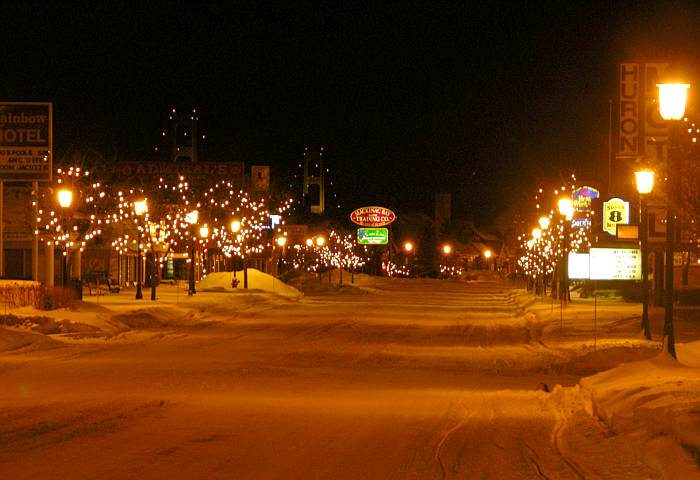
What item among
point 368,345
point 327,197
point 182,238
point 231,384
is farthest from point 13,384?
point 327,197

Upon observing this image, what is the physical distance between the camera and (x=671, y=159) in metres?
16.3

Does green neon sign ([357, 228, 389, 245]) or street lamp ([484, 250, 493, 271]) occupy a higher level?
green neon sign ([357, 228, 389, 245])

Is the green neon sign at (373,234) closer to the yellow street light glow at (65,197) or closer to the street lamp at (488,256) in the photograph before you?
the street lamp at (488,256)

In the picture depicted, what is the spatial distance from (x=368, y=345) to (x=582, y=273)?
985 inches

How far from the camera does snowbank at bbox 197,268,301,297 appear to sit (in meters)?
55.7

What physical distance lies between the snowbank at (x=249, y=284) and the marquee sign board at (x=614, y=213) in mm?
22718

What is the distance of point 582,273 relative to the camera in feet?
160

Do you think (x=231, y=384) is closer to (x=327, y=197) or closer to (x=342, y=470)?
(x=342, y=470)

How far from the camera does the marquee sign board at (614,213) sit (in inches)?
1582

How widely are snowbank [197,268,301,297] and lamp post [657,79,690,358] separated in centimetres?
3941

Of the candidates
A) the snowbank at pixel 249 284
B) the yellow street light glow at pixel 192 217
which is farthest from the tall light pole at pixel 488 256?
the yellow street light glow at pixel 192 217

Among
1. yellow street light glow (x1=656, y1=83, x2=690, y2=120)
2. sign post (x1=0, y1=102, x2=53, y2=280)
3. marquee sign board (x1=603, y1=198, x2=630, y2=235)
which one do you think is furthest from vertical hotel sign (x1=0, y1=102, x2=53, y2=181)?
yellow street light glow (x1=656, y1=83, x2=690, y2=120)

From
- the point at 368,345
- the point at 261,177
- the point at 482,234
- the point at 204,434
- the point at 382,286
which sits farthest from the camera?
the point at 482,234

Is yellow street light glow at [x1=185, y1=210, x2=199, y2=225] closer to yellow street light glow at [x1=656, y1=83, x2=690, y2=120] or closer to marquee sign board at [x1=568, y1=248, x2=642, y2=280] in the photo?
marquee sign board at [x1=568, y1=248, x2=642, y2=280]
